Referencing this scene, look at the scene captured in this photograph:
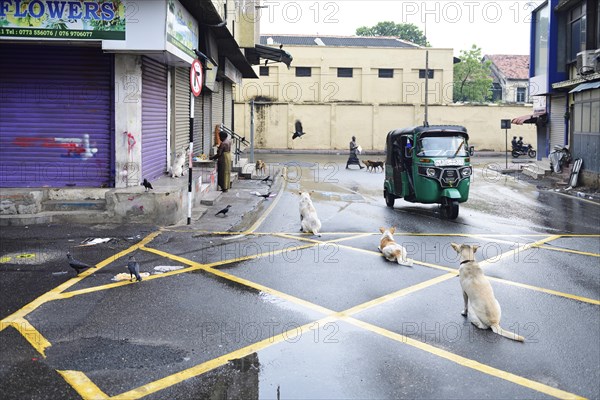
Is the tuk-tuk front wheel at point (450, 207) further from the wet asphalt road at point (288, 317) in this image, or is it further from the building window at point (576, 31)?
the building window at point (576, 31)

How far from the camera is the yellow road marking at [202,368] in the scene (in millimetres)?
4961

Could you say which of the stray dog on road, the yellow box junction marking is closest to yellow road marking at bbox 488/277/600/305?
the yellow box junction marking

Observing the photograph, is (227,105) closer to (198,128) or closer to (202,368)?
(198,128)

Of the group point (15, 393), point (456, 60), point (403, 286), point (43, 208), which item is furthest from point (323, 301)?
point (456, 60)

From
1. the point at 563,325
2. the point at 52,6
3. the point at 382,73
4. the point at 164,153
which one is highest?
the point at 382,73

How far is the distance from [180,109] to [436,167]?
7910 mm

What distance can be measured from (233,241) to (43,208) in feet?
13.8

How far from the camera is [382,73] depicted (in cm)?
5100

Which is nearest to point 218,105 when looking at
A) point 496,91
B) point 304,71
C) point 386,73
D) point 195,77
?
point 195,77

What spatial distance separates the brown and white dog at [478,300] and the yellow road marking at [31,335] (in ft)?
14.2

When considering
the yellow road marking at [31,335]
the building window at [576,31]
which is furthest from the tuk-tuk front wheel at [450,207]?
the building window at [576,31]

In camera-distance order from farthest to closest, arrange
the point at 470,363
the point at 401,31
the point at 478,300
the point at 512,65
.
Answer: the point at 401,31, the point at 512,65, the point at 478,300, the point at 470,363

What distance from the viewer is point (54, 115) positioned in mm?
13258

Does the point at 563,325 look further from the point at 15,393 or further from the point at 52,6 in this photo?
the point at 52,6
